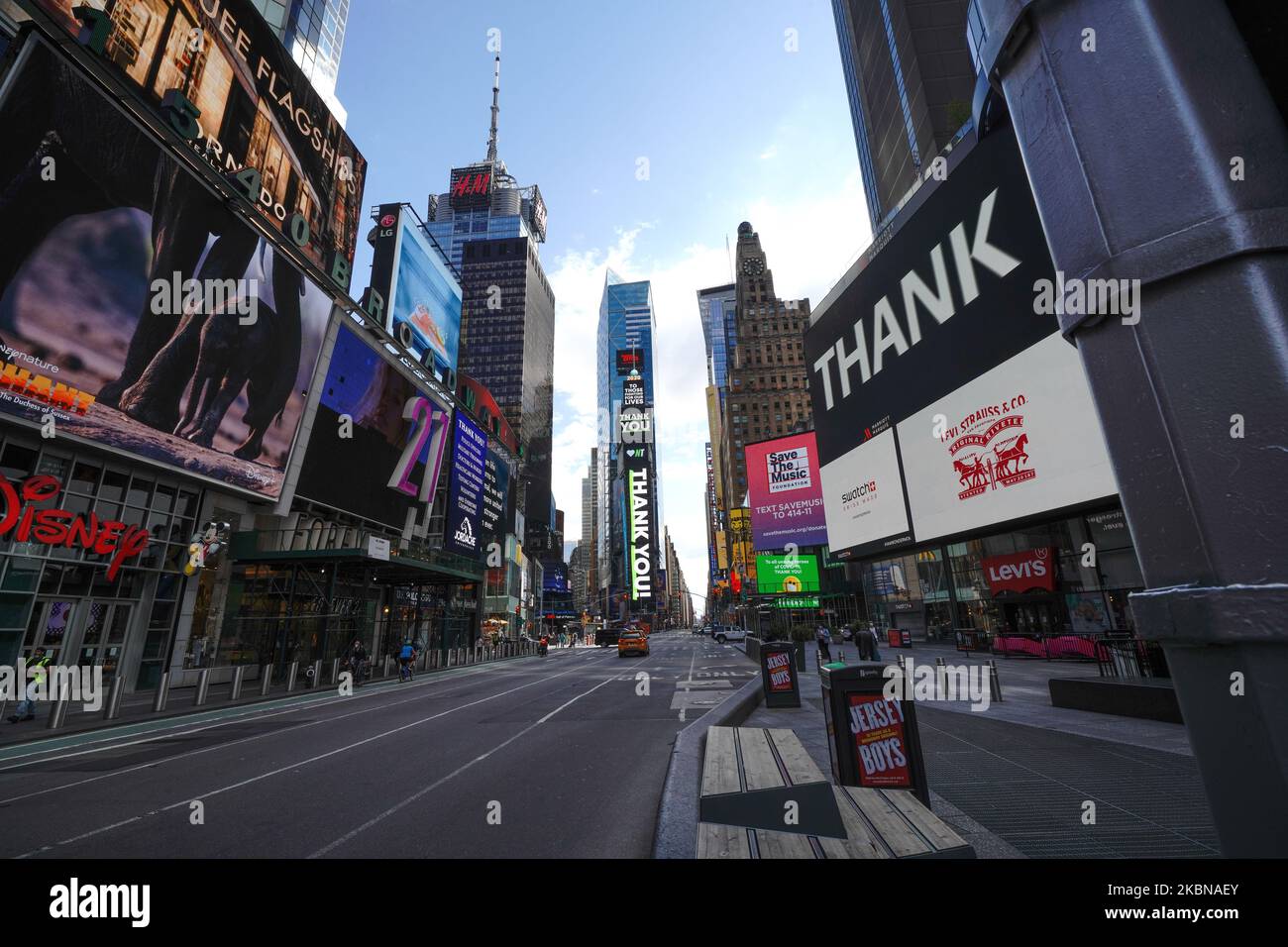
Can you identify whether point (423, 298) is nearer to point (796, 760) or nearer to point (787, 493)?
point (787, 493)

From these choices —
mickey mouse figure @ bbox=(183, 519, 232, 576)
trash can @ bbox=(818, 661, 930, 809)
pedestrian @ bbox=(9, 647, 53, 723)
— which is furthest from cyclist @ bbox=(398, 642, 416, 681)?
trash can @ bbox=(818, 661, 930, 809)

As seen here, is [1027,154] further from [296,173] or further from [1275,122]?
[296,173]

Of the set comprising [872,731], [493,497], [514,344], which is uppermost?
[514,344]

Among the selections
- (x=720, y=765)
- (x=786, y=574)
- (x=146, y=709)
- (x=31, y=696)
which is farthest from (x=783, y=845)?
(x=786, y=574)

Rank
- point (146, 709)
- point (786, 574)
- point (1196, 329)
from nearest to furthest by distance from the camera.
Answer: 1. point (1196, 329)
2. point (146, 709)
3. point (786, 574)

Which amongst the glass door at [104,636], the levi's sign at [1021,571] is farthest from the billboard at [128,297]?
the levi's sign at [1021,571]

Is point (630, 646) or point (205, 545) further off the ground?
point (205, 545)

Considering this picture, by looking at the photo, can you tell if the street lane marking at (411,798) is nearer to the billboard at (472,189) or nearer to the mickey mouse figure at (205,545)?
the mickey mouse figure at (205,545)

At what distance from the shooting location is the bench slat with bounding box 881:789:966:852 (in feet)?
9.46

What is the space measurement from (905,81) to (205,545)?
54275mm

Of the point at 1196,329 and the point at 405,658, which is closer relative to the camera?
the point at 1196,329

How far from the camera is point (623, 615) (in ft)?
528

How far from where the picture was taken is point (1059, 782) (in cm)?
589
